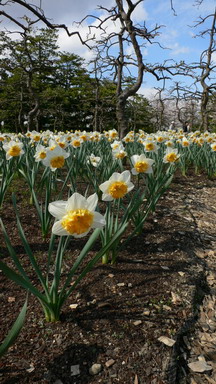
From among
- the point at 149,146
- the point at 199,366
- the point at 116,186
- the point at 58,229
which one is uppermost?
the point at 149,146

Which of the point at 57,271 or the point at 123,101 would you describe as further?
the point at 123,101

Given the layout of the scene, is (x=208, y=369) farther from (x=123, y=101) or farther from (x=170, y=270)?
(x=123, y=101)

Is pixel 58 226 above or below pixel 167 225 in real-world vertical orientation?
above

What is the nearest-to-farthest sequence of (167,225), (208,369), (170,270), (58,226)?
(58,226), (208,369), (170,270), (167,225)

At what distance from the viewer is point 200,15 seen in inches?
513

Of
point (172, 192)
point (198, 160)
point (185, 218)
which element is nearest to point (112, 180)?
point (185, 218)

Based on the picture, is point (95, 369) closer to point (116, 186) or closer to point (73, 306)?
point (73, 306)

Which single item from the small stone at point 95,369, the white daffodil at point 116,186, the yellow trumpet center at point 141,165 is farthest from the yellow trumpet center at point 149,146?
the small stone at point 95,369

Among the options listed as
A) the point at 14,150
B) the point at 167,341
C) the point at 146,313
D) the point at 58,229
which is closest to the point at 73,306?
the point at 146,313

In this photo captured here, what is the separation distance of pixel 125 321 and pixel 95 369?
34 cm

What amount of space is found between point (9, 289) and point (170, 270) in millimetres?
1170

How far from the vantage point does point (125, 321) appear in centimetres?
154

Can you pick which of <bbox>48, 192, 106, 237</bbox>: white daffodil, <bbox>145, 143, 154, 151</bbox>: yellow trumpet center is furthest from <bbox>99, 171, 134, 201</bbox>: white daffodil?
<bbox>145, 143, 154, 151</bbox>: yellow trumpet center

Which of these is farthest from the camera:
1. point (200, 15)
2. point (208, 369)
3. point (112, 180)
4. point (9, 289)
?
point (200, 15)
